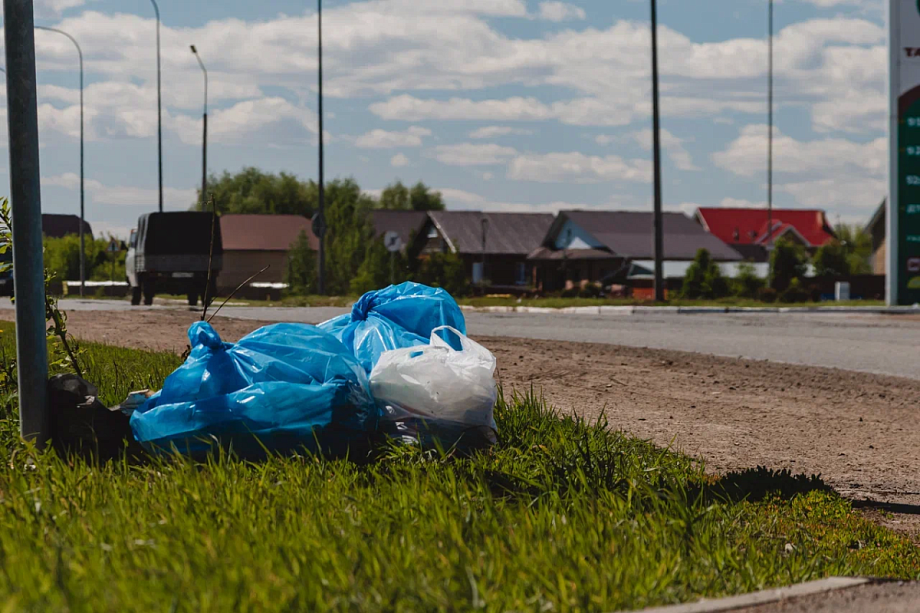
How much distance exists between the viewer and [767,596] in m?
3.50

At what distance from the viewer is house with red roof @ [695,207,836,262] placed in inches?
3617

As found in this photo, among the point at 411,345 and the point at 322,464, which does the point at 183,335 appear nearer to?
the point at 411,345

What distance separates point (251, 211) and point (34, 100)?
9360 cm

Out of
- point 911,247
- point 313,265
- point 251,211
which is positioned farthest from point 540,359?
point 251,211

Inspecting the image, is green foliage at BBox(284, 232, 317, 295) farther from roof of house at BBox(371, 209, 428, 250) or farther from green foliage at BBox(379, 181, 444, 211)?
green foliage at BBox(379, 181, 444, 211)

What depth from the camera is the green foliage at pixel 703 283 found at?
39188 millimetres

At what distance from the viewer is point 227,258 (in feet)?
249

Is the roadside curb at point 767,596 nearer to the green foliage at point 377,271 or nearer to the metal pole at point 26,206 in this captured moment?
the metal pole at point 26,206

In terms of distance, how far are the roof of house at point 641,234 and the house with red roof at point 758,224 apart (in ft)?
81.1

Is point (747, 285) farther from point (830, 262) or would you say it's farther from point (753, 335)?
point (753, 335)

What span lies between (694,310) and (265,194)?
254 ft

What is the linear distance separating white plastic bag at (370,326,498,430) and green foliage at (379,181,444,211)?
10076 centimetres

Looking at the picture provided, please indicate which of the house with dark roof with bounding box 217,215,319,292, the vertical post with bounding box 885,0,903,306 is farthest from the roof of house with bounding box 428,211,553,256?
the vertical post with bounding box 885,0,903,306

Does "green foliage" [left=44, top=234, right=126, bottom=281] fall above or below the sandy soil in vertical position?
above
